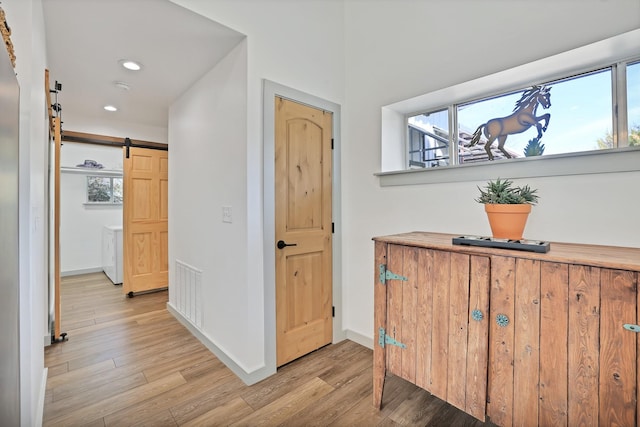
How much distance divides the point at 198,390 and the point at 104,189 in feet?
16.7

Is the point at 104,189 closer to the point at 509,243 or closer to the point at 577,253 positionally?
the point at 509,243

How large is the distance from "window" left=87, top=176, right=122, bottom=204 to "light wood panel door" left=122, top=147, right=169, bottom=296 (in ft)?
6.71

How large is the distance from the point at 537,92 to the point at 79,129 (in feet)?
15.5

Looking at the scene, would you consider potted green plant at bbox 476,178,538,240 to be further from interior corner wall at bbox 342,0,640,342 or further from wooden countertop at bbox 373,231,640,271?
interior corner wall at bbox 342,0,640,342

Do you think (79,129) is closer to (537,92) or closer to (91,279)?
(91,279)

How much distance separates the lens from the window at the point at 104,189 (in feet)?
17.6

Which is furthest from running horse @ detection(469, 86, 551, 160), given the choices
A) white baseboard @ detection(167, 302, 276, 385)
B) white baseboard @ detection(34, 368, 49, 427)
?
white baseboard @ detection(34, 368, 49, 427)

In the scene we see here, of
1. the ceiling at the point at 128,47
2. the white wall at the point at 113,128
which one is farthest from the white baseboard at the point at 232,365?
the white wall at the point at 113,128

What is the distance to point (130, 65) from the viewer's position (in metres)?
2.46

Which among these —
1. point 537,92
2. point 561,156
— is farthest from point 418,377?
point 537,92

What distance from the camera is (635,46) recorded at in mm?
1436

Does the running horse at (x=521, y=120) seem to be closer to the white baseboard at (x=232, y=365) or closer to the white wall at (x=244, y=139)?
the white wall at (x=244, y=139)

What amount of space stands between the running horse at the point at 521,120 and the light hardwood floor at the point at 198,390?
1721 millimetres

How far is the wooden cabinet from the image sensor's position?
1.06 meters
